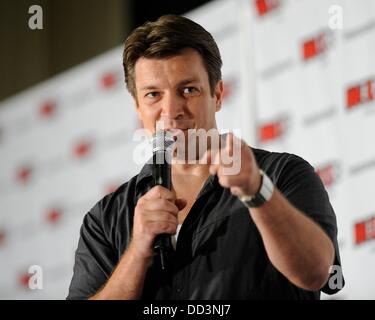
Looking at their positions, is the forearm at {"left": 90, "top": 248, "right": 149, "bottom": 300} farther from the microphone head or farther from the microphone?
the microphone head

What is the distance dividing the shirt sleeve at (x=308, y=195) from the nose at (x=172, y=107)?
0.67 ft

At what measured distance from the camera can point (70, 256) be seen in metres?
3.68

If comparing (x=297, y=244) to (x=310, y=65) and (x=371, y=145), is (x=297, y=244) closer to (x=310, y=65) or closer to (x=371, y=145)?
(x=371, y=145)

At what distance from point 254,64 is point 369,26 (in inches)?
18.4

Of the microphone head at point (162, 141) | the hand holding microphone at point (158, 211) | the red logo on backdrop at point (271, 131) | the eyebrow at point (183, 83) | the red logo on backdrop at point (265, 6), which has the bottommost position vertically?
the hand holding microphone at point (158, 211)

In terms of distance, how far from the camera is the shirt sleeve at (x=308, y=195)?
1386mm

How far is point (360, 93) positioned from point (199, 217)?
1.26 meters

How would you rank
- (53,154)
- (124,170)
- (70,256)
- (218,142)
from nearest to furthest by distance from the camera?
1. (218,142)
2. (124,170)
3. (70,256)
4. (53,154)

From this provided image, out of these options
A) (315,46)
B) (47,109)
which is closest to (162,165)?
(315,46)

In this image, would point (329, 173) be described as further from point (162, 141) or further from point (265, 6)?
point (162, 141)

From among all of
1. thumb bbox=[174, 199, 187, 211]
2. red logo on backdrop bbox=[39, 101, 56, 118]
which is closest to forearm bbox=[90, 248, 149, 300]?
thumb bbox=[174, 199, 187, 211]

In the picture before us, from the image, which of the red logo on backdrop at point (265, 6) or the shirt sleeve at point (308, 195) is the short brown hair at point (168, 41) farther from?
the red logo on backdrop at point (265, 6)

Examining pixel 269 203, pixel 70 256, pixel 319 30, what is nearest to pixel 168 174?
pixel 269 203

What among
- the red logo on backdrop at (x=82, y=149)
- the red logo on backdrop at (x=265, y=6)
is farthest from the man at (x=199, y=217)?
the red logo on backdrop at (x=82, y=149)
